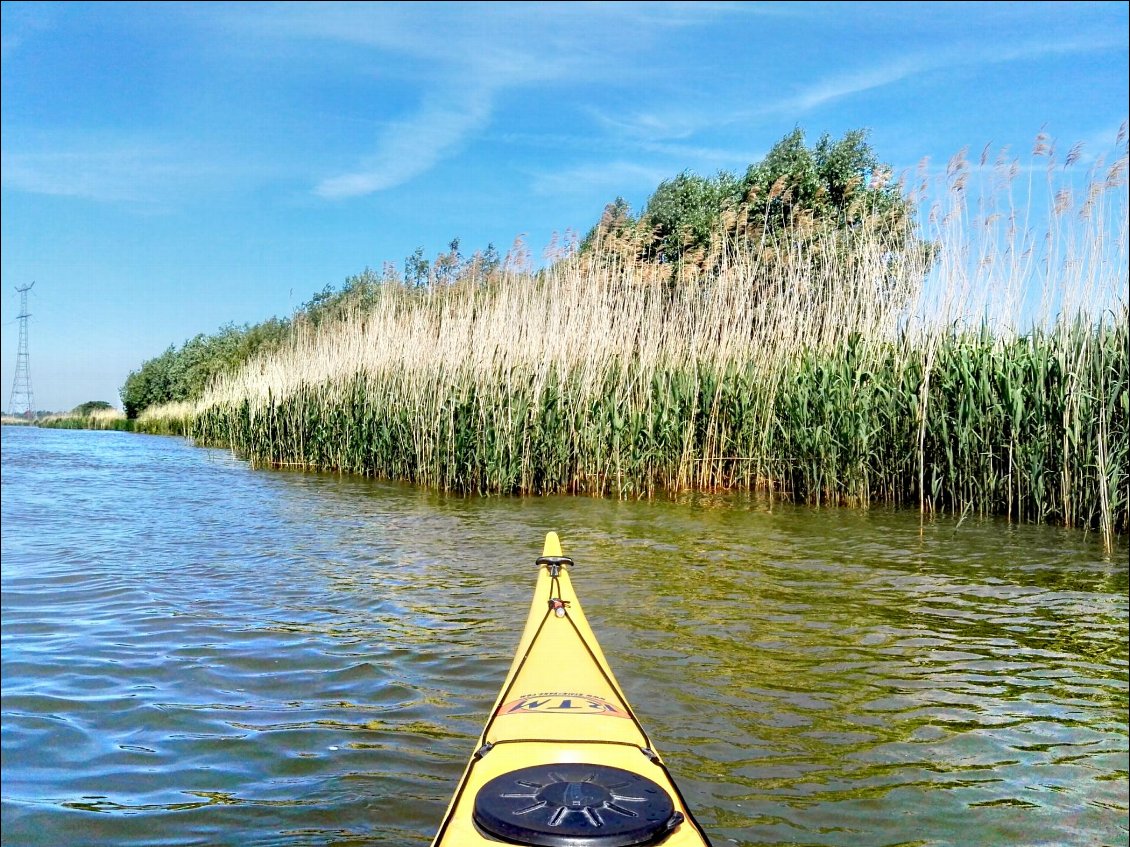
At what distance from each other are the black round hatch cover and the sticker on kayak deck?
430mm

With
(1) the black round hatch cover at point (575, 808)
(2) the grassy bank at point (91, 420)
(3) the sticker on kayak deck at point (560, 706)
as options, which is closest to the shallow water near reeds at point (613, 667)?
(3) the sticker on kayak deck at point (560, 706)

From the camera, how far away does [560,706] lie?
2.64 metres

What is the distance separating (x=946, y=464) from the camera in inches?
344

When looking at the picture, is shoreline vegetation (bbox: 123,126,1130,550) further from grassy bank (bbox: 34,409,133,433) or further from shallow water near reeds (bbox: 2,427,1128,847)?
grassy bank (bbox: 34,409,133,433)

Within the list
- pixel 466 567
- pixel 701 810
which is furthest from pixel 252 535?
pixel 701 810

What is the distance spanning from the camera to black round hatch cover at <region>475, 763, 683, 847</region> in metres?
1.83

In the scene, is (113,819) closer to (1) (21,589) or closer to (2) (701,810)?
(2) (701,810)

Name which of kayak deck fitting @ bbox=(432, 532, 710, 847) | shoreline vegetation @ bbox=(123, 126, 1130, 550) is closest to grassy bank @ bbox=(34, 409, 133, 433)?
shoreline vegetation @ bbox=(123, 126, 1130, 550)

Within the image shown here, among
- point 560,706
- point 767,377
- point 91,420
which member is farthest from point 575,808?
point 91,420

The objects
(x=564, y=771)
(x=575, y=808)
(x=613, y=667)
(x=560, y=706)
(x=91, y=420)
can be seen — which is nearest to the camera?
(x=575, y=808)

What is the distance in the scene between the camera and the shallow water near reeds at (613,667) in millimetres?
2732

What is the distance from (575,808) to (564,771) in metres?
0.22

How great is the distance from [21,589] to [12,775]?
292 cm

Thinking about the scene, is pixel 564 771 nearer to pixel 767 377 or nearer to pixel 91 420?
pixel 767 377
